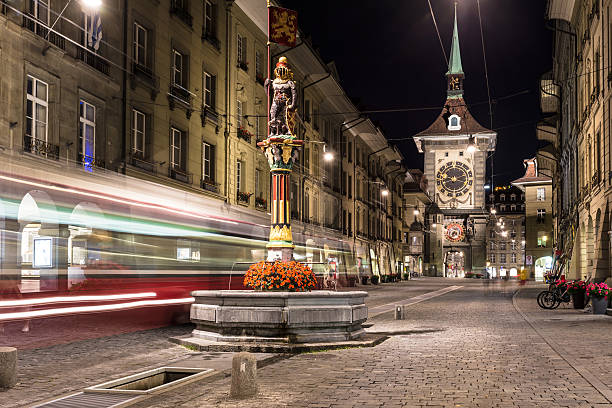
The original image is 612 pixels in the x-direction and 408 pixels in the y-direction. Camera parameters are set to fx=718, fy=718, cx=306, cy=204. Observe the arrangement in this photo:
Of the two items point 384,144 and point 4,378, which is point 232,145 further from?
point 384,144

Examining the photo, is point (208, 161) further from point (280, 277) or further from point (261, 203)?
point (280, 277)

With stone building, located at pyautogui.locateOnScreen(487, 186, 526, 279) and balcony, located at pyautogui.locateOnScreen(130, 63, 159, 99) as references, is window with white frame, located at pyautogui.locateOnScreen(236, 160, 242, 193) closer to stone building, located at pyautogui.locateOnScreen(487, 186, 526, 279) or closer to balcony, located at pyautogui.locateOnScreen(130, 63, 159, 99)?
balcony, located at pyautogui.locateOnScreen(130, 63, 159, 99)

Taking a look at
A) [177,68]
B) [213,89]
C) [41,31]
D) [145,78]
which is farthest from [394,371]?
[213,89]

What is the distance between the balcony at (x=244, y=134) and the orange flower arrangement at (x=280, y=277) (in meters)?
19.9

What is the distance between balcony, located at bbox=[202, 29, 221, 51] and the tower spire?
109314 millimetres

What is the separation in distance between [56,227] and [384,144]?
56.7 m

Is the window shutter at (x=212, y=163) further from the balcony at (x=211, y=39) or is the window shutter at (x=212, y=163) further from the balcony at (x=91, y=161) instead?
the balcony at (x=91, y=161)

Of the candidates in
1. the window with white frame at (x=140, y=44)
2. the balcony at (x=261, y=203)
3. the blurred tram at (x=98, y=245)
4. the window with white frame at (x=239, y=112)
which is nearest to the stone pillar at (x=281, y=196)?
the blurred tram at (x=98, y=245)

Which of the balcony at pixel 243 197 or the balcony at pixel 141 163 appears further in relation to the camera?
the balcony at pixel 243 197

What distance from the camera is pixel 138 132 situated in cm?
2595

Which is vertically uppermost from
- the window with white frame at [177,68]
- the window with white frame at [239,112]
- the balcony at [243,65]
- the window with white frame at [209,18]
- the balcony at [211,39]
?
the window with white frame at [209,18]

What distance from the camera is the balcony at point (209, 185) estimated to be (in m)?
30.4

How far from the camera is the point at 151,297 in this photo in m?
17.4

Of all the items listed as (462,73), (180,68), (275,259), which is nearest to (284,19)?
(275,259)
